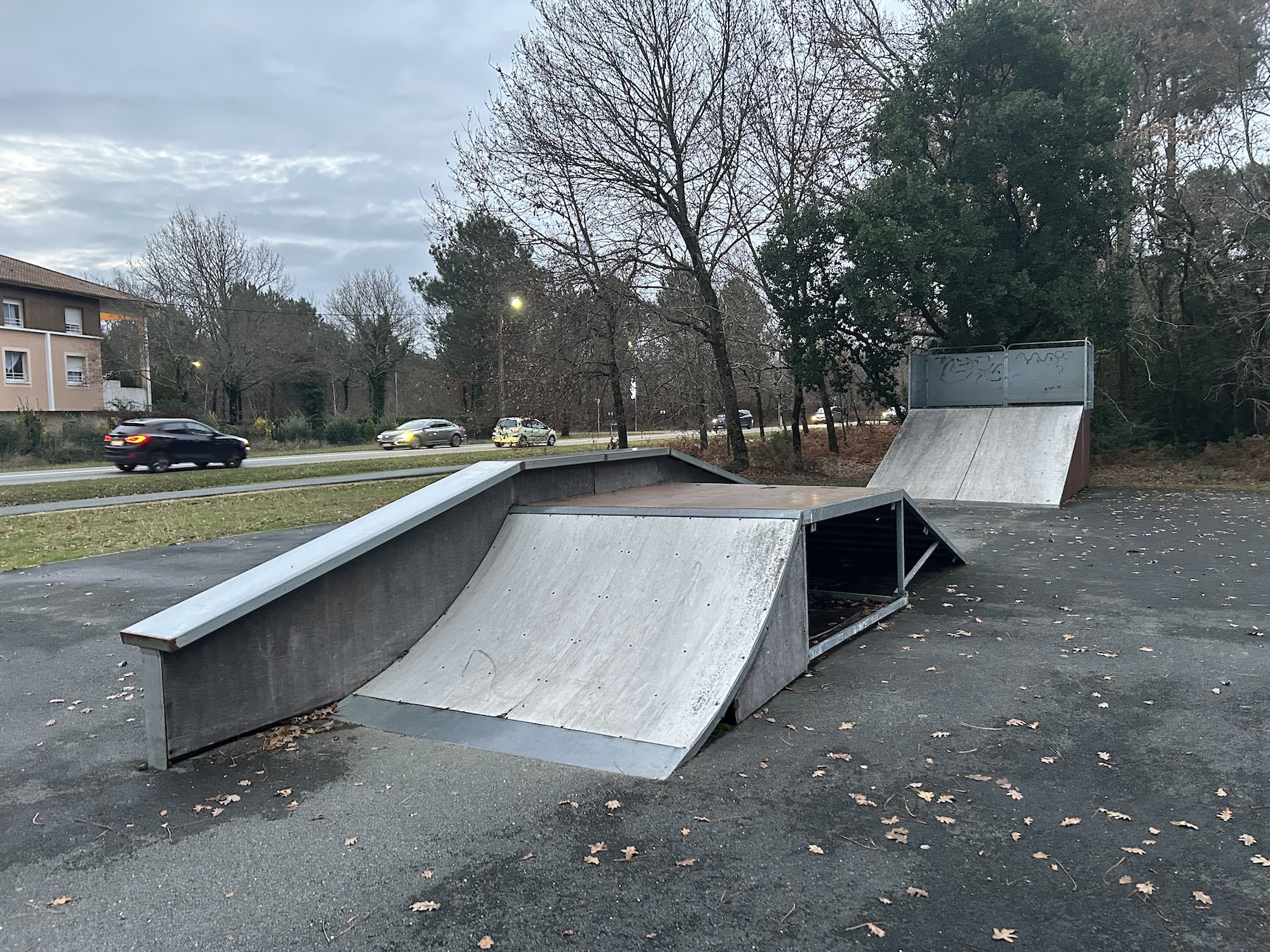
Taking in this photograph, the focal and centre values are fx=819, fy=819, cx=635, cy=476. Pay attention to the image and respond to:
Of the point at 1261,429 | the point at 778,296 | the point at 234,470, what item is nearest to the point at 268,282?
the point at 234,470

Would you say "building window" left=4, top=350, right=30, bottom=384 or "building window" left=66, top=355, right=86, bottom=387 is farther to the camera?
"building window" left=66, top=355, right=86, bottom=387

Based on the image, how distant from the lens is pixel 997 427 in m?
16.3

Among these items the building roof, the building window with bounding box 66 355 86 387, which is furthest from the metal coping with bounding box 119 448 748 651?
the building window with bounding box 66 355 86 387

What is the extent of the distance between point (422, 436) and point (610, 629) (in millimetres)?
32982

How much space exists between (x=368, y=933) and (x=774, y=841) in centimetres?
153

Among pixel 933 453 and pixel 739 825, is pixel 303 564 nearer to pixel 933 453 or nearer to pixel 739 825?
pixel 739 825

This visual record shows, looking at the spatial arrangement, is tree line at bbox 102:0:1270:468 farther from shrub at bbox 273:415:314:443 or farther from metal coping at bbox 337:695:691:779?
shrub at bbox 273:415:314:443

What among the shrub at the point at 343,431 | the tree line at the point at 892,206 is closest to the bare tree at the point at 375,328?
the shrub at the point at 343,431

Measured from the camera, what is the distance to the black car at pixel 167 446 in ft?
70.9

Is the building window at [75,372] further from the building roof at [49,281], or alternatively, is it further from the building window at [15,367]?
the building roof at [49,281]

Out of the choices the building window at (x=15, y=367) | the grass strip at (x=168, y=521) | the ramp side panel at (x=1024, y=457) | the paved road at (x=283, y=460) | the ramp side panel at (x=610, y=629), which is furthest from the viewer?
the building window at (x=15, y=367)

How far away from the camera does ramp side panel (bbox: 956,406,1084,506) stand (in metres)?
14.2

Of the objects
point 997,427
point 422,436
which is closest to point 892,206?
point 997,427

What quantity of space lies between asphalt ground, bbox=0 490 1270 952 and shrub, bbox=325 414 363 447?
34153mm
